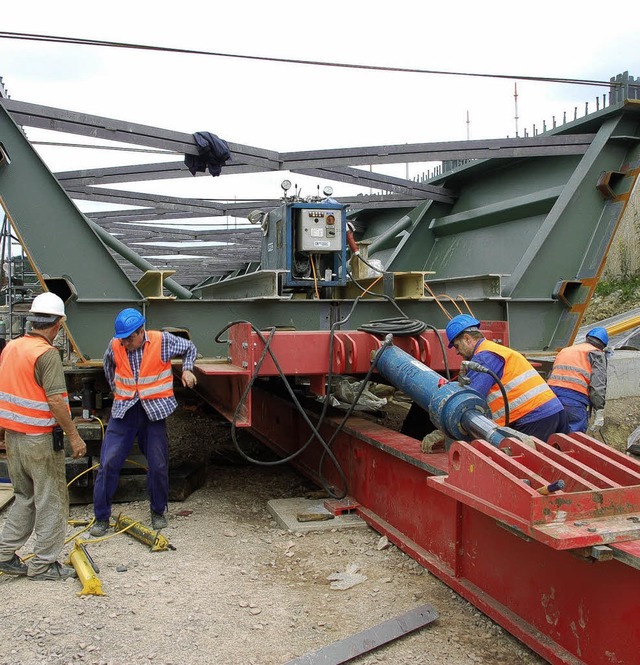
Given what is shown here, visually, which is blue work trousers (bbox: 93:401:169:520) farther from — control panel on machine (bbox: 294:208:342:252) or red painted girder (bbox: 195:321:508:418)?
control panel on machine (bbox: 294:208:342:252)

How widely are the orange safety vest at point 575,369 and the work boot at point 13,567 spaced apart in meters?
4.35

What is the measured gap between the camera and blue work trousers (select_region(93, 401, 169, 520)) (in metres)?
5.03

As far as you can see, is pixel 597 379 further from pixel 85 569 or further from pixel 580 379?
pixel 85 569

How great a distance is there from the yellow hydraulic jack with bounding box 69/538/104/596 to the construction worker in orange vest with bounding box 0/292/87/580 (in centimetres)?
9

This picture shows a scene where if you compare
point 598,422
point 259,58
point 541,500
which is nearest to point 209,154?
point 259,58

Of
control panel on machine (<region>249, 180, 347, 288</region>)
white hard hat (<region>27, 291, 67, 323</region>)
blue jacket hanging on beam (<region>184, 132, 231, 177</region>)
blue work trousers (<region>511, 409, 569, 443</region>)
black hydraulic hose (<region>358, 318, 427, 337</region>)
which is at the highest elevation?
blue jacket hanging on beam (<region>184, 132, 231, 177</region>)

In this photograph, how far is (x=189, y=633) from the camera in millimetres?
3482

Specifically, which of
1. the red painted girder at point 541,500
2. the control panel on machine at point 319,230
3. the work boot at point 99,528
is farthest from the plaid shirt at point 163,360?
Result: the red painted girder at point 541,500

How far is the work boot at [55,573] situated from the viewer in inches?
165

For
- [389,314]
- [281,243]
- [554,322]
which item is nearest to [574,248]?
[554,322]

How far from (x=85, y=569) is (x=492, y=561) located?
2.33m

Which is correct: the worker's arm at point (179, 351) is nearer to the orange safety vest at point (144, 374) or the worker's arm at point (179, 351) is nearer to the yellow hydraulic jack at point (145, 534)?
the orange safety vest at point (144, 374)

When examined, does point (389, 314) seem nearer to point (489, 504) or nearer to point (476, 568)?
point (476, 568)

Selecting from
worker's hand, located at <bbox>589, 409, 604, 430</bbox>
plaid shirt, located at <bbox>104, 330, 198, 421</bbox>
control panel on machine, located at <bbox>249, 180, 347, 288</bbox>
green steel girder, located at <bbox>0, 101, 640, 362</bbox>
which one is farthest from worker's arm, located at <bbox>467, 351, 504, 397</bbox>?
worker's hand, located at <bbox>589, 409, 604, 430</bbox>
